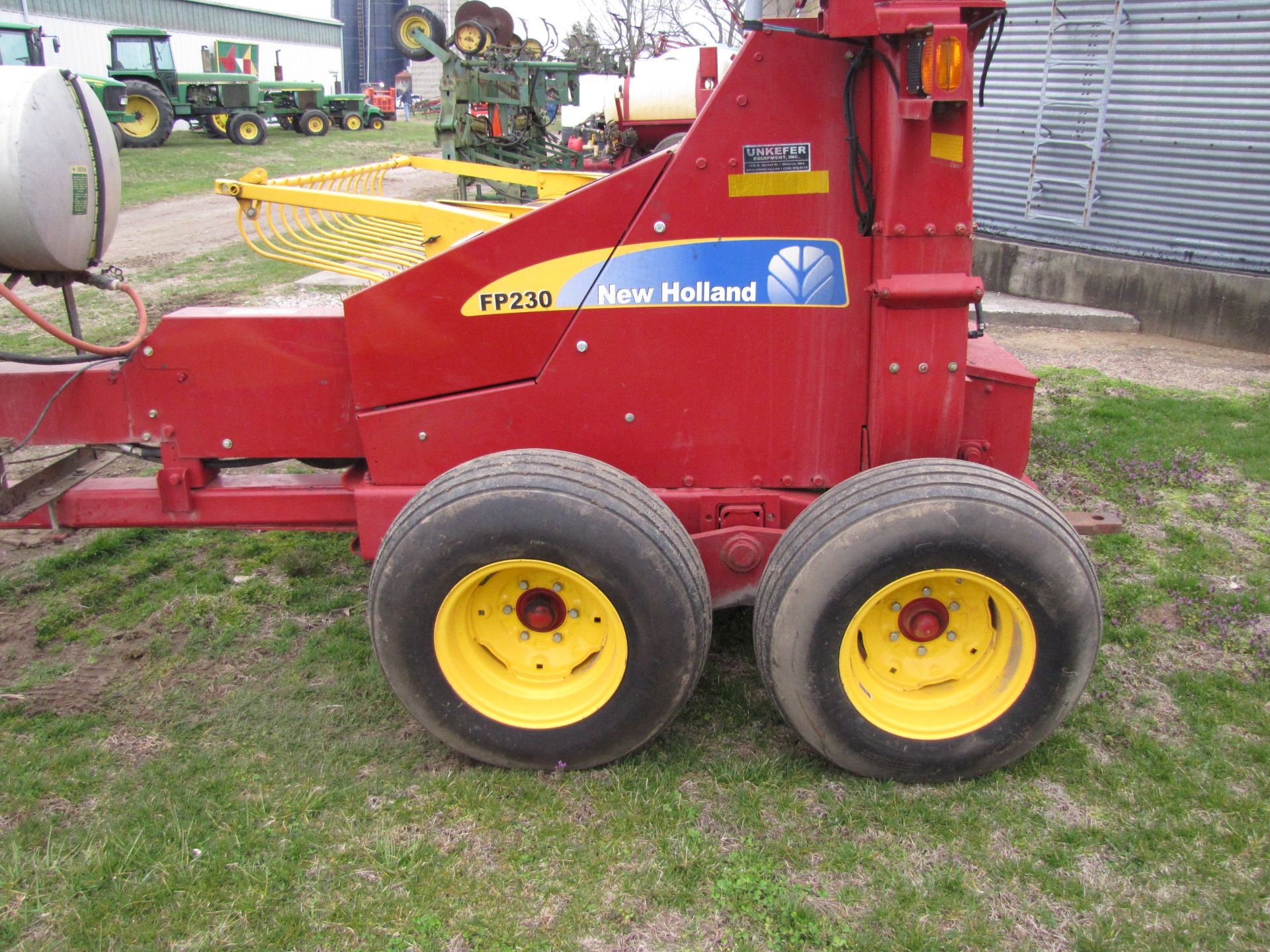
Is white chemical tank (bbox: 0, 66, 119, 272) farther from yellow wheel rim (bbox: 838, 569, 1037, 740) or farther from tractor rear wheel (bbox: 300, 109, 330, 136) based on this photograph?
tractor rear wheel (bbox: 300, 109, 330, 136)

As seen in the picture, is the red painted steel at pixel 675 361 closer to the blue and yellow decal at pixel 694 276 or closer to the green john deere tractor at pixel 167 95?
the blue and yellow decal at pixel 694 276

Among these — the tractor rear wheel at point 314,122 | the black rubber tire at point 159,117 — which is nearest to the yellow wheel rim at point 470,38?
the black rubber tire at point 159,117

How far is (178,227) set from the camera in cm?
1366

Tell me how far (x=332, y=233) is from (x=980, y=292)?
3.08m

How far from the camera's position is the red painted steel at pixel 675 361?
2.94 metres

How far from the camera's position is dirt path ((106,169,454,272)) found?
11742mm

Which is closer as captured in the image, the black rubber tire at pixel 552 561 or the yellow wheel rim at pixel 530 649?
the black rubber tire at pixel 552 561

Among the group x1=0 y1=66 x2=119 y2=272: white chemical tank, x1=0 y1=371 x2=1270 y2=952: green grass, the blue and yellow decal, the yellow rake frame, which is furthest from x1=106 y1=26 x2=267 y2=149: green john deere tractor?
the blue and yellow decal

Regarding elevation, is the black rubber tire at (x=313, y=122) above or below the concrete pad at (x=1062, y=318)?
above

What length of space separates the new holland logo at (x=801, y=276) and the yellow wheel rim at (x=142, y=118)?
2424 cm

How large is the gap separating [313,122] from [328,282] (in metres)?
20.4

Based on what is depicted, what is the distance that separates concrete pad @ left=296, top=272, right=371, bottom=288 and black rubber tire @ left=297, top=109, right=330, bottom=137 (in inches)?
774

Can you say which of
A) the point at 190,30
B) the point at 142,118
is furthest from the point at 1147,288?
the point at 190,30

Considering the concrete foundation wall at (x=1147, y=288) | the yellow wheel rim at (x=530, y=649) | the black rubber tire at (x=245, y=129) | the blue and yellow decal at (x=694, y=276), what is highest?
the black rubber tire at (x=245, y=129)
